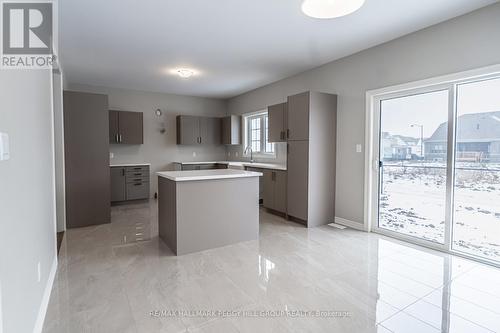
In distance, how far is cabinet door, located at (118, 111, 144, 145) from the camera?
19.7 ft

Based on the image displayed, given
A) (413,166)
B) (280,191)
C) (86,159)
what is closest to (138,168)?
(86,159)

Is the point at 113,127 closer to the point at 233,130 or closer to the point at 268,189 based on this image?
the point at 233,130

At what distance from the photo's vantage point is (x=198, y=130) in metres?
6.99

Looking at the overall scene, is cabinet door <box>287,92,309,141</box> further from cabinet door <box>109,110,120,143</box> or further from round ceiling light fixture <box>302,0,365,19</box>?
cabinet door <box>109,110,120,143</box>

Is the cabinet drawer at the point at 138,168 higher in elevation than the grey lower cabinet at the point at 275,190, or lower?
higher

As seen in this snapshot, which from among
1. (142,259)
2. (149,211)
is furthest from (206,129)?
(142,259)

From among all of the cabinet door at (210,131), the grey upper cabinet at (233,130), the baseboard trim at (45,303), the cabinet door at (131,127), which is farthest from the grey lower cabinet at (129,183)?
the baseboard trim at (45,303)

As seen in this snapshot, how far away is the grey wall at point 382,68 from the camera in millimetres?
2807

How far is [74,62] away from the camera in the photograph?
4.46m

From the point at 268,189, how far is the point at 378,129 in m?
2.24

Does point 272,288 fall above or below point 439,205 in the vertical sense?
below

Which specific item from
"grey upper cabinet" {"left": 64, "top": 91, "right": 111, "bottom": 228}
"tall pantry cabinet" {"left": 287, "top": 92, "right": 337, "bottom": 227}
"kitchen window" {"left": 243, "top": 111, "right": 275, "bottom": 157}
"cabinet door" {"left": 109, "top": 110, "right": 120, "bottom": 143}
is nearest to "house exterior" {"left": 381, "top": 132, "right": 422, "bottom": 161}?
"tall pantry cabinet" {"left": 287, "top": 92, "right": 337, "bottom": 227}

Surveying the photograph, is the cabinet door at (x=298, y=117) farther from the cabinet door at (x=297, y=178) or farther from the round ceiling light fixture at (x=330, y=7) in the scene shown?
the round ceiling light fixture at (x=330, y=7)

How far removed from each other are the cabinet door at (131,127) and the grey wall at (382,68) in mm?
3473
